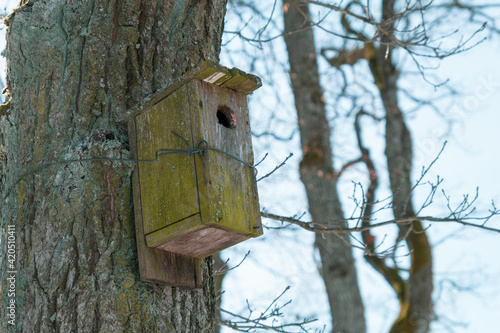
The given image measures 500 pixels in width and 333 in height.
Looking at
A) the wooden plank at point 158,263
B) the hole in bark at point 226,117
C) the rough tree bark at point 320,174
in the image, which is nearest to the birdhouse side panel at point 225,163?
the hole in bark at point 226,117

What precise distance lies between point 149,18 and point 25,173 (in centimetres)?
72

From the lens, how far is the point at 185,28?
7.98 feet

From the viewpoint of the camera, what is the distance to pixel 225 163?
2.05 meters

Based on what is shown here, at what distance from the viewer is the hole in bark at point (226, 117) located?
217 cm

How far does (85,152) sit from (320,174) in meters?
4.92

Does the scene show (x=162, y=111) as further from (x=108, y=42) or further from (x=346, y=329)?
(x=346, y=329)

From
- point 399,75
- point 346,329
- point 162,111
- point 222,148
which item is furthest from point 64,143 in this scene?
point 399,75

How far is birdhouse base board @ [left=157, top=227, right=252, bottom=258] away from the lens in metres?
2.00

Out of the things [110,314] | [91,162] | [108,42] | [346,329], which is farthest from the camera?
[346,329]

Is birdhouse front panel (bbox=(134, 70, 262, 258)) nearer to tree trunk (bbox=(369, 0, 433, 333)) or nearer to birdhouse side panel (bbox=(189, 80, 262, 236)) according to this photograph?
birdhouse side panel (bbox=(189, 80, 262, 236))

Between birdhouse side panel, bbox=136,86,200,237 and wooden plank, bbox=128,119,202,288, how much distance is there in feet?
0.07

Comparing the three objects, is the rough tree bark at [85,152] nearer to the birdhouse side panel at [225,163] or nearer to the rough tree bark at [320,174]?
the birdhouse side panel at [225,163]

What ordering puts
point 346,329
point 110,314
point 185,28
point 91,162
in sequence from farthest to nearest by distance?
point 346,329, point 185,28, point 91,162, point 110,314

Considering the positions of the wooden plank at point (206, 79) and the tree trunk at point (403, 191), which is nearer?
the wooden plank at point (206, 79)
